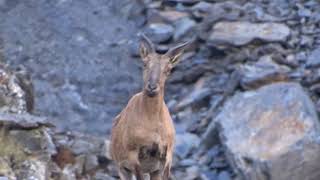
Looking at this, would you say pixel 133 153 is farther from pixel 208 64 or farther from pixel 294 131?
pixel 208 64

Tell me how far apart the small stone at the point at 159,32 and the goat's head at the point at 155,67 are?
30.8ft

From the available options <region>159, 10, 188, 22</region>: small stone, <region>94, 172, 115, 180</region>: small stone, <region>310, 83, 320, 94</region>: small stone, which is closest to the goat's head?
<region>94, 172, 115, 180</region>: small stone

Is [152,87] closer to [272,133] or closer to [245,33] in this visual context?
[272,133]

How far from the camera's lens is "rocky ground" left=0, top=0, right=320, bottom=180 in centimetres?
1875

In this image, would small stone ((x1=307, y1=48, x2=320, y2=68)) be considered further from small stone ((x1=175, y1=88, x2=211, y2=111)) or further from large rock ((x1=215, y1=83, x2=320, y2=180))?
small stone ((x1=175, y1=88, x2=211, y2=111))

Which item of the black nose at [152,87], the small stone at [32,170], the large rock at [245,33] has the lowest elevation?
the large rock at [245,33]

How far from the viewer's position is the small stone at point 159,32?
914 inches

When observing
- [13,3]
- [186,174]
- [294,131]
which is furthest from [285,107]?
[13,3]

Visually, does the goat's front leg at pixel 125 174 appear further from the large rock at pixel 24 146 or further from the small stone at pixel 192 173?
the small stone at pixel 192 173

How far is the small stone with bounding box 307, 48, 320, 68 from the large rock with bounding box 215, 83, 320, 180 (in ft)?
4.83

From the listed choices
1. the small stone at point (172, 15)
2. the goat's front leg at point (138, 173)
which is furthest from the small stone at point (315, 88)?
the goat's front leg at point (138, 173)

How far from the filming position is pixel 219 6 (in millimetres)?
23750

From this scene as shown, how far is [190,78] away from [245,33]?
123 cm

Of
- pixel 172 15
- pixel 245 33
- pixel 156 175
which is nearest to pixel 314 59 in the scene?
pixel 245 33
